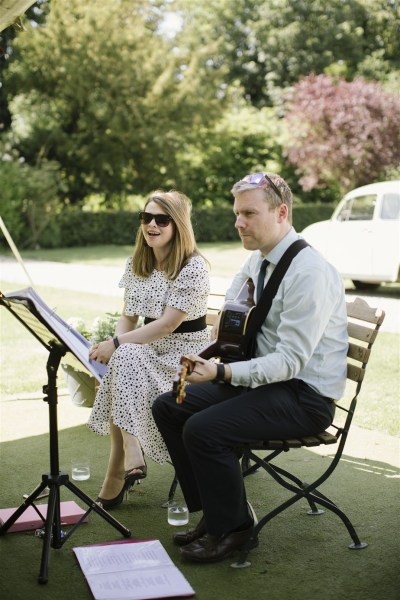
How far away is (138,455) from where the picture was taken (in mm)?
3992

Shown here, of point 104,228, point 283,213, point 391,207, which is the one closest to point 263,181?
point 283,213

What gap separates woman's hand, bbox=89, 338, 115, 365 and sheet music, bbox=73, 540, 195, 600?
3.05ft

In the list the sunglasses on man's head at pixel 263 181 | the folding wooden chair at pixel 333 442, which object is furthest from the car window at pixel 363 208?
the sunglasses on man's head at pixel 263 181

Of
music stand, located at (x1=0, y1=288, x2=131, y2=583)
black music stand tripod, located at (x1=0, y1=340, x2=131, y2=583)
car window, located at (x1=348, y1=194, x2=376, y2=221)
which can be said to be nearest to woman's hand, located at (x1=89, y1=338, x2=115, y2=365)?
music stand, located at (x1=0, y1=288, x2=131, y2=583)

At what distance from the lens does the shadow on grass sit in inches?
125

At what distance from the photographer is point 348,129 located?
1011 inches

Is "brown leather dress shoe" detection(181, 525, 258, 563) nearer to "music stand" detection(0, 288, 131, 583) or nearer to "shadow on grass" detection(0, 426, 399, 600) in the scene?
"shadow on grass" detection(0, 426, 399, 600)

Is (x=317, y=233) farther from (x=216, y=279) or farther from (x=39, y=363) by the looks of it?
(x=39, y=363)

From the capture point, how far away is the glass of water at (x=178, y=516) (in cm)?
388

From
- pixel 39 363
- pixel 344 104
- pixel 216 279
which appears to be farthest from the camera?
pixel 344 104

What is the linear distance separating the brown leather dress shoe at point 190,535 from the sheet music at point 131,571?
0.11 meters

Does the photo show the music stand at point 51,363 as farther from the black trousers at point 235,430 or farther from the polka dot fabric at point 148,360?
the black trousers at point 235,430

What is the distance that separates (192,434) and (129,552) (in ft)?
1.98

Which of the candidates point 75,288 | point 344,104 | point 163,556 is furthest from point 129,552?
point 344,104
